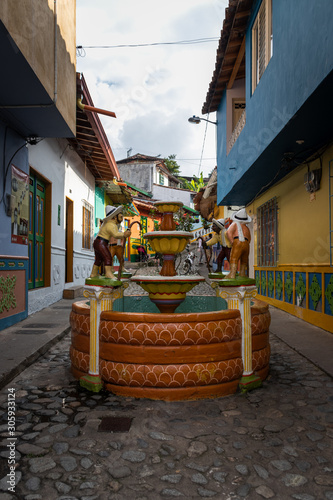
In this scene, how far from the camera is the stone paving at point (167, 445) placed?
202 centimetres

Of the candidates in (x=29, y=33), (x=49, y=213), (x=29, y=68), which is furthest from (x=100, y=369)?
(x=49, y=213)

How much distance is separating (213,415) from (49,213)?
279 inches

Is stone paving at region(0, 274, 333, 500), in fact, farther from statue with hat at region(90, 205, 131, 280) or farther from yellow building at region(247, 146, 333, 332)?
yellow building at region(247, 146, 333, 332)

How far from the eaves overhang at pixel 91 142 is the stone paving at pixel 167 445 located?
7066mm

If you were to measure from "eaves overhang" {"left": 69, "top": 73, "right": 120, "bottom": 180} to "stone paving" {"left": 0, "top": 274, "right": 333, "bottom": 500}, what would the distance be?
23.2 ft

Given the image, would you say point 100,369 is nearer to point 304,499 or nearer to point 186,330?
point 186,330

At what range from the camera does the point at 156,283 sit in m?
3.85

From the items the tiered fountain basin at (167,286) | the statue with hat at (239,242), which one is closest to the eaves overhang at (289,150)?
the statue with hat at (239,242)

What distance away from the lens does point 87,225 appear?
45.3ft

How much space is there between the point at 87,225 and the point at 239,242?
1053 centimetres

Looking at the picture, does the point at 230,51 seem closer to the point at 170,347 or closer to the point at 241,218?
the point at 241,218

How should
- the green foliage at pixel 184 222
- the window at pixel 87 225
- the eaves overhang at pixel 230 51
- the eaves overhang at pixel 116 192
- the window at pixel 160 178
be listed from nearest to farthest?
the eaves overhang at pixel 230 51
the green foliage at pixel 184 222
the window at pixel 87 225
the eaves overhang at pixel 116 192
the window at pixel 160 178

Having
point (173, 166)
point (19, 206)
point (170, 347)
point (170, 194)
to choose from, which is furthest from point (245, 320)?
point (173, 166)

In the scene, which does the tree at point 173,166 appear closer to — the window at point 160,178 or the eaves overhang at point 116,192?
the window at point 160,178
